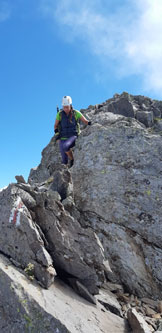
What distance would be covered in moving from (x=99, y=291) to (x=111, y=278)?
70.4 inches

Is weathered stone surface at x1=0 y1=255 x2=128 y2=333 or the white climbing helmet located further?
the white climbing helmet

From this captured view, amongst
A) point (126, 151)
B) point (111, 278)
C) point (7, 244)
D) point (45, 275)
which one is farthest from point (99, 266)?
point (126, 151)

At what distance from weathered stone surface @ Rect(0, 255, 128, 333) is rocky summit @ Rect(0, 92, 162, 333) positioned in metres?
0.03

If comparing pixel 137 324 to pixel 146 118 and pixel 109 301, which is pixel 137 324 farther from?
pixel 146 118

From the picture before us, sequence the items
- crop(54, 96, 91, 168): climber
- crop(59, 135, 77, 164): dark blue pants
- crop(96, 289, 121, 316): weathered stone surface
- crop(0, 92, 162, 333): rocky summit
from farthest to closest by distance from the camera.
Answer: crop(54, 96, 91, 168): climber
crop(59, 135, 77, 164): dark blue pants
crop(96, 289, 121, 316): weathered stone surface
crop(0, 92, 162, 333): rocky summit

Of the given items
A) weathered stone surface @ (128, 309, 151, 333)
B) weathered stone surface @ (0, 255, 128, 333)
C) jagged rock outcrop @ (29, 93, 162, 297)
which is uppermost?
jagged rock outcrop @ (29, 93, 162, 297)

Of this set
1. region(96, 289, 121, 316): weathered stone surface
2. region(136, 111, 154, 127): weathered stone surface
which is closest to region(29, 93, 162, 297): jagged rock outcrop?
region(96, 289, 121, 316): weathered stone surface

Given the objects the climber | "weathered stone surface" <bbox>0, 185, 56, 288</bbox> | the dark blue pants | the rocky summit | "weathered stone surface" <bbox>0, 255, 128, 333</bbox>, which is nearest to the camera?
"weathered stone surface" <bbox>0, 255, 128, 333</bbox>

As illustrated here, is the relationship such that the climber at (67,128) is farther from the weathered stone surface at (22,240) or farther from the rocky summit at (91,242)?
the weathered stone surface at (22,240)

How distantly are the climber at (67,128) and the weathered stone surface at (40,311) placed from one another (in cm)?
1116

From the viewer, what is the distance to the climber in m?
18.5

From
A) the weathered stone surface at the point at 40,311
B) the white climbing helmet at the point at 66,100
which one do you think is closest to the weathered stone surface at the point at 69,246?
the weathered stone surface at the point at 40,311

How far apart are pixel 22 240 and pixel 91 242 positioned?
126 inches

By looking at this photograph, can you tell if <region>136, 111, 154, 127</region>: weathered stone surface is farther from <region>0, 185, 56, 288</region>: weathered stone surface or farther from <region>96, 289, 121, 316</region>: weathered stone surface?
<region>0, 185, 56, 288</region>: weathered stone surface
